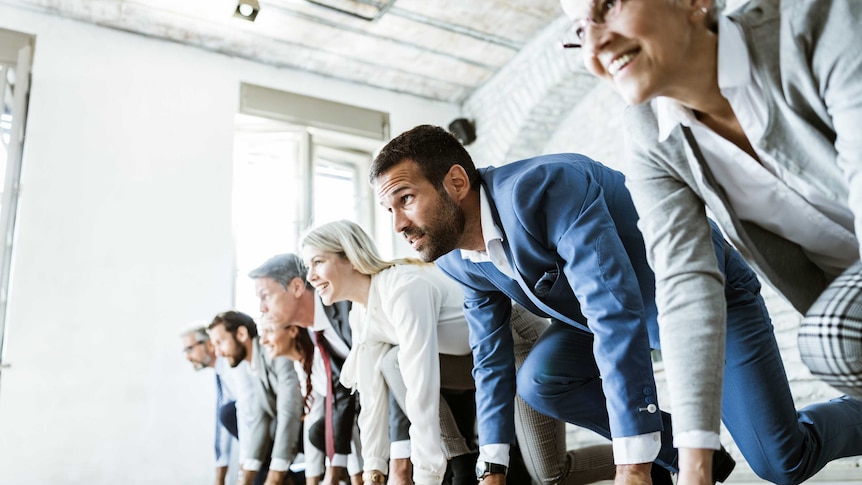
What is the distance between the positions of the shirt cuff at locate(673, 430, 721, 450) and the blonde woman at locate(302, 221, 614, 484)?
1098 mm

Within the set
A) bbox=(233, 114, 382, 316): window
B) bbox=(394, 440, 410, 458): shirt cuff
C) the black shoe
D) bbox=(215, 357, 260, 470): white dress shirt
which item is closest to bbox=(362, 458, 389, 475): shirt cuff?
bbox=(394, 440, 410, 458): shirt cuff

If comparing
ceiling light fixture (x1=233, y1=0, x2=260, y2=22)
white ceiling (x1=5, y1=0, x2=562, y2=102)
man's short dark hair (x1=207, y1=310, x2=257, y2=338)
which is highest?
white ceiling (x1=5, y1=0, x2=562, y2=102)

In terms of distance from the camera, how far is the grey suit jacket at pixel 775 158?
89 centimetres

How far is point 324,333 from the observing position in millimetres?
3000

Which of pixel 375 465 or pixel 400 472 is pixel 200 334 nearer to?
pixel 375 465

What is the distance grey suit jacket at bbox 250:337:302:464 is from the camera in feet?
10.8

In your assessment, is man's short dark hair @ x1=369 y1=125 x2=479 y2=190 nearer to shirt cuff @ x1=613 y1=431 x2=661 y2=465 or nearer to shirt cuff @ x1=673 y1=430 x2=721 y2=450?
shirt cuff @ x1=613 y1=431 x2=661 y2=465

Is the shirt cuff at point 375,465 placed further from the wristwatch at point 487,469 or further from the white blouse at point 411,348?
the wristwatch at point 487,469

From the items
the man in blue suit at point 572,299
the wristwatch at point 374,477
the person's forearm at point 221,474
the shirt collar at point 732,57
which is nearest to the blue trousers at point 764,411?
the man in blue suit at point 572,299

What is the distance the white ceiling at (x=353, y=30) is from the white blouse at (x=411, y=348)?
2891mm

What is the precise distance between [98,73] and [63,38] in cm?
30

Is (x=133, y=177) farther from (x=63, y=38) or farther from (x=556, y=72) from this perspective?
(x=556, y=72)

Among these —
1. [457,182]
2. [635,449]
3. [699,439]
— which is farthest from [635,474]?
[457,182]

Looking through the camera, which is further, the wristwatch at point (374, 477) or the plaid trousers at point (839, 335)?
the wristwatch at point (374, 477)
